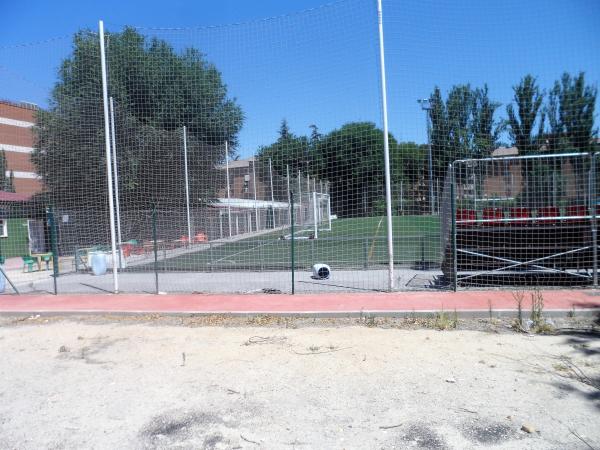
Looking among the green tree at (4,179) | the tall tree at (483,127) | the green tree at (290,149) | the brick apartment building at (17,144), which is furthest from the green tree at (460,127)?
the green tree at (4,179)

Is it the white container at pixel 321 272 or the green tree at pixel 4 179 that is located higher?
the green tree at pixel 4 179

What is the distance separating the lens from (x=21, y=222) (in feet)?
75.5

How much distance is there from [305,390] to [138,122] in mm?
15641

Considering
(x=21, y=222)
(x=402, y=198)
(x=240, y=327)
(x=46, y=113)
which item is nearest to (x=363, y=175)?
(x=402, y=198)

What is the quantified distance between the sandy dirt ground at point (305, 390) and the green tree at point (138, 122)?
825 centimetres

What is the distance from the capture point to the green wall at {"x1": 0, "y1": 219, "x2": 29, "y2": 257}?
75.1ft

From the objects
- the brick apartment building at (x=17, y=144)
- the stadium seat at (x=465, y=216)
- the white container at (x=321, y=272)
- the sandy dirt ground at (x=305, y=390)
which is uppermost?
the brick apartment building at (x=17, y=144)

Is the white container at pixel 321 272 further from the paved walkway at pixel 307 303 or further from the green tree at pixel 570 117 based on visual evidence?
the green tree at pixel 570 117

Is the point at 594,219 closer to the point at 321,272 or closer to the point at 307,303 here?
the point at 307,303

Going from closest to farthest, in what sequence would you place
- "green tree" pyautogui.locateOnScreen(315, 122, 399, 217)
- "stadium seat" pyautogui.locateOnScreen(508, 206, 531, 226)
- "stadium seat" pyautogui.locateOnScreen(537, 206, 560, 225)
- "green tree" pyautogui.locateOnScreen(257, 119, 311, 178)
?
"stadium seat" pyautogui.locateOnScreen(537, 206, 560, 225), "stadium seat" pyautogui.locateOnScreen(508, 206, 531, 226), "green tree" pyautogui.locateOnScreen(315, 122, 399, 217), "green tree" pyautogui.locateOnScreen(257, 119, 311, 178)

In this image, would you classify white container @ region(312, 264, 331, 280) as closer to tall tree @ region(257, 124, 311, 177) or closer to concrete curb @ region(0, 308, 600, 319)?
concrete curb @ region(0, 308, 600, 319)

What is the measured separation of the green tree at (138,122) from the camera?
1355cm

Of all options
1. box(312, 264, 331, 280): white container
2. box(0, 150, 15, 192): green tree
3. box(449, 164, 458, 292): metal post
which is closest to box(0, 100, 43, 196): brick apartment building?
box(0, 150, 15, 192): green tree

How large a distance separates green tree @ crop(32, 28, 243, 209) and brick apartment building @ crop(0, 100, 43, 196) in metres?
13.0
